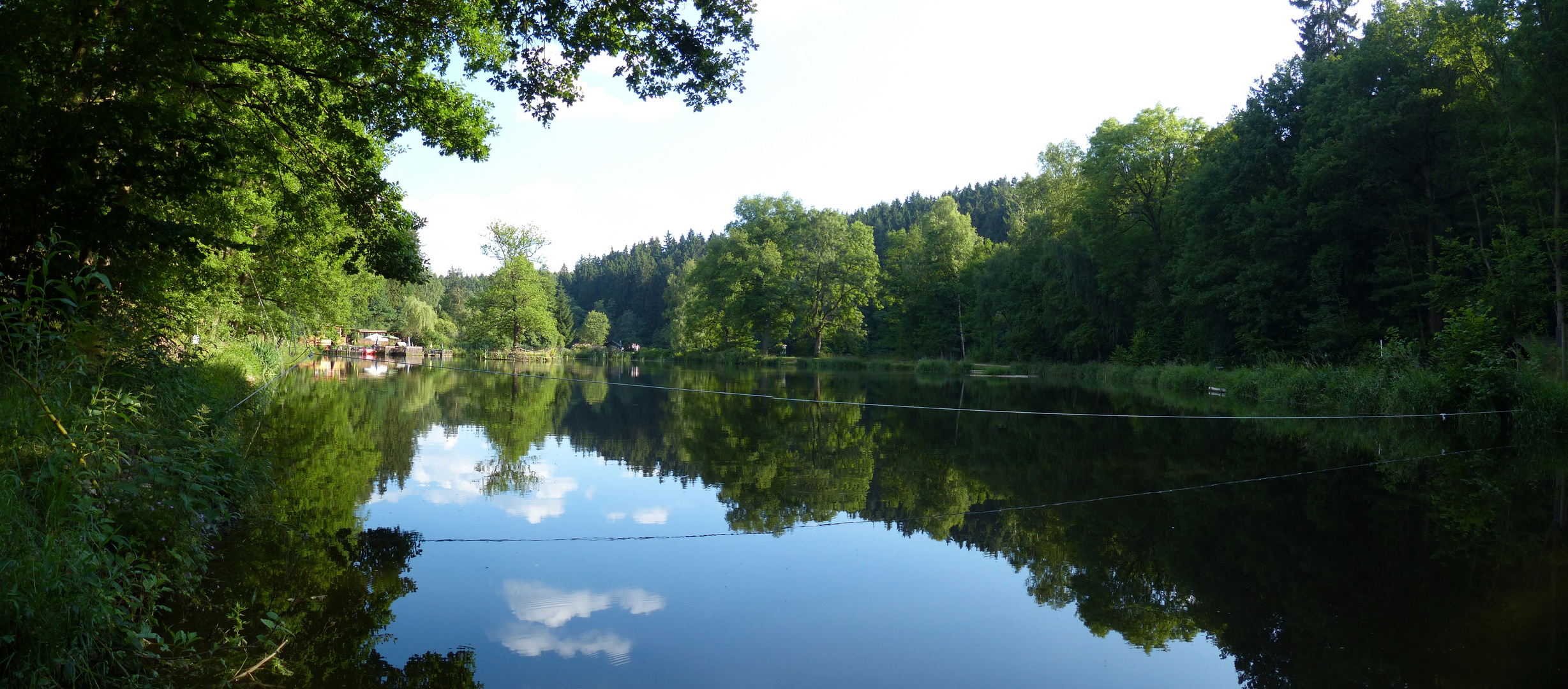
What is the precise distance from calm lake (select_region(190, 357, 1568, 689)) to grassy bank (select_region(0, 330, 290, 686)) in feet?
1.41

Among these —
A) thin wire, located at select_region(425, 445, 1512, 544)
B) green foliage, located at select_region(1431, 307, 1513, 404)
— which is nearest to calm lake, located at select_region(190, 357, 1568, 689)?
thin wire, located at select_region(425, 445, 1512, 544)

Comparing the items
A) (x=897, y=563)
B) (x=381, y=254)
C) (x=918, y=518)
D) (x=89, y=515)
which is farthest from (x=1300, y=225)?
(x=89, y=515)

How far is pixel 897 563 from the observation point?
5.59 metres

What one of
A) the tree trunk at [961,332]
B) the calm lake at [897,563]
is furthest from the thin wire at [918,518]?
the tree trunk at [961,332]

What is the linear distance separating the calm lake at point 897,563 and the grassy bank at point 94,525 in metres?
0.43

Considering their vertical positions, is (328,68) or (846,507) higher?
(328,68)

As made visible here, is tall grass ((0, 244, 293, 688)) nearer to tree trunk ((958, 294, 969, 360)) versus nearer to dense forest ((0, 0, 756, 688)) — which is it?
dense forest ((0, 0, 756, 688))

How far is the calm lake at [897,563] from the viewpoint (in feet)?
12.6

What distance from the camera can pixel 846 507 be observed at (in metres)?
7.32

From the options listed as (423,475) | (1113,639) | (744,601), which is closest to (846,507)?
(744,601)

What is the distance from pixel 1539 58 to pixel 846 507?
65.7 feet

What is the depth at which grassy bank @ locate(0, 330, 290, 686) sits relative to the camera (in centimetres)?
264

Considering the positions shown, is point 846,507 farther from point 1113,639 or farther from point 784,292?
point 784,292

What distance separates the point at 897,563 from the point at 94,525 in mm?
4602
